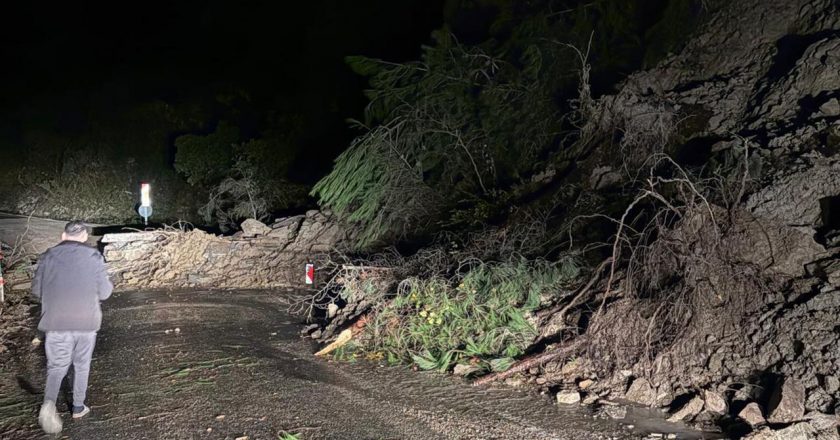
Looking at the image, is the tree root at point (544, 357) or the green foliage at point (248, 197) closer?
the tree root at point (544, 357)

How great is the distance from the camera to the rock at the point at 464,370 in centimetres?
672

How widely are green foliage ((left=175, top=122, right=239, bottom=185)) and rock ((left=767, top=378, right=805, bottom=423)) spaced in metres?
17.4

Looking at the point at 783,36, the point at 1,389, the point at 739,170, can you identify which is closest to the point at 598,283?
the point at 739,170

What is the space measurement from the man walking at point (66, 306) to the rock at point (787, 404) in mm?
5467

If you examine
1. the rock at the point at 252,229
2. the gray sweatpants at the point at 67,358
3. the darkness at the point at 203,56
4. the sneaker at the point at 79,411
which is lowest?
the sneaker at the point at 79,411

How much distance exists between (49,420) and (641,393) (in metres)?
4.92

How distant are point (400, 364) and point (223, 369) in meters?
1.84

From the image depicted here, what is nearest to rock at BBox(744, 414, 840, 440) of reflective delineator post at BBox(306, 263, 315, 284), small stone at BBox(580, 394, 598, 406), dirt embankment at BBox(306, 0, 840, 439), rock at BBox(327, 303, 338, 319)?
dirt embankment at BBox(306, 0, 840, 439)

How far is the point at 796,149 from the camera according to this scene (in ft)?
24.6

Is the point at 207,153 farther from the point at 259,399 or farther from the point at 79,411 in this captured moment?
the point at 79,411

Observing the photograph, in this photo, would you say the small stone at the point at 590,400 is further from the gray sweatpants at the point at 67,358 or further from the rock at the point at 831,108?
the rock at the point at 831,108

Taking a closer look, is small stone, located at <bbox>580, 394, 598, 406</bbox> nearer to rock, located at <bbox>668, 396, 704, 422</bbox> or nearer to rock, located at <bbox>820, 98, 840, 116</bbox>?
rock, located at <bbox>668, 396, 704, 422</bbox>

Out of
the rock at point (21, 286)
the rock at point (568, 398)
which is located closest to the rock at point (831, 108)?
the rock at point (568, 398)

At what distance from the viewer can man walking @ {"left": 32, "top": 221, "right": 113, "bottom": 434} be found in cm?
505
